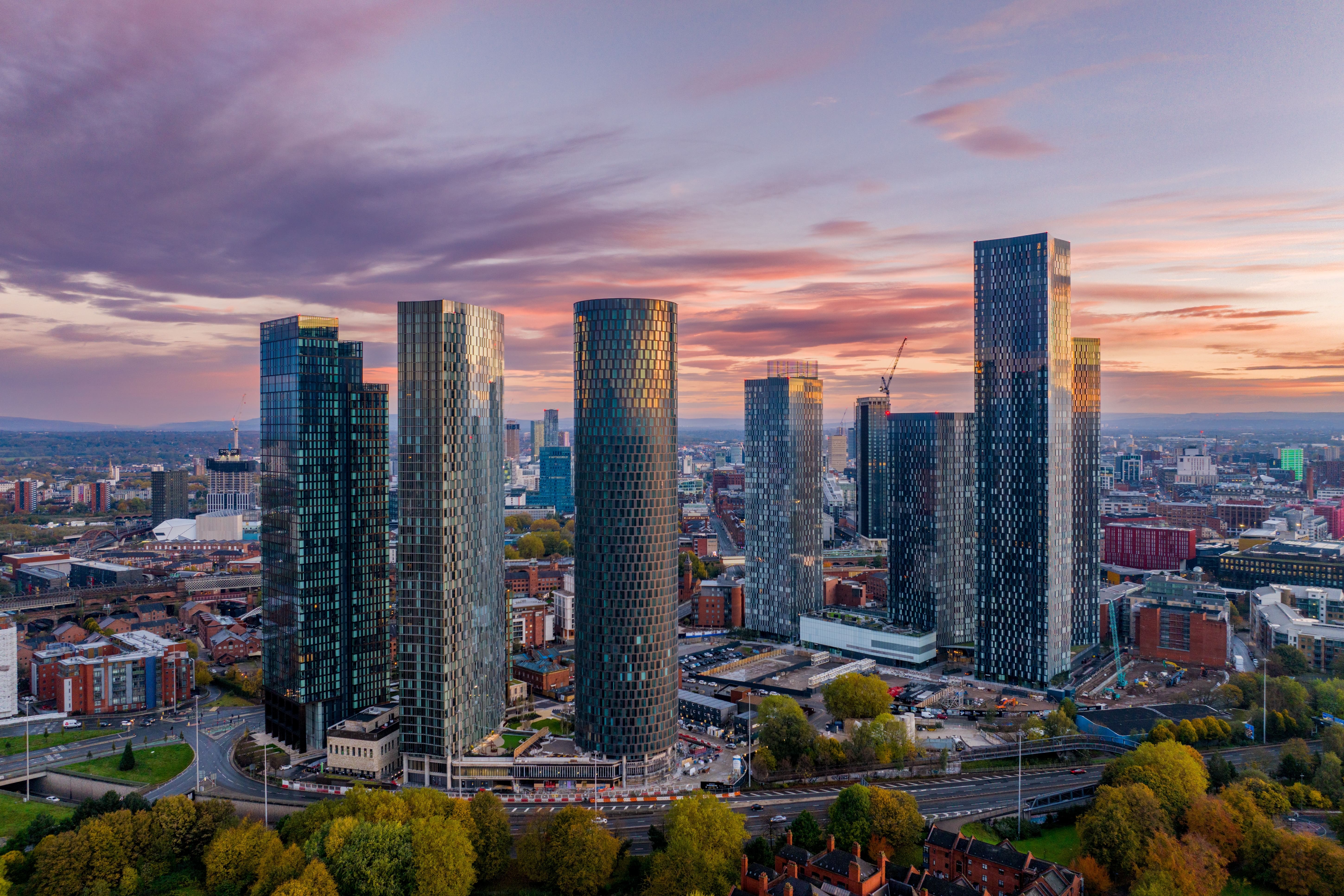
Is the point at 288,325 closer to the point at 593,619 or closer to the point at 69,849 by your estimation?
the point at 593,619

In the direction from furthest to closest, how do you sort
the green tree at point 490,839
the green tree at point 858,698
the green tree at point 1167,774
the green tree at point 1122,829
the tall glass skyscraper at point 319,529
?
the green tree at point 858,698, the tall glass skyscraper at point 319,529, the green tree at point 1167,774, the green tree at point 490,839, the green tree at point 1122,829

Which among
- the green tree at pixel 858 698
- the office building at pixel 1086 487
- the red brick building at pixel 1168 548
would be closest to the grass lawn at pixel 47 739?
the green tree at pixel 858 698

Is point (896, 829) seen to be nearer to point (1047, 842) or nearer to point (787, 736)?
point (1047, 842)

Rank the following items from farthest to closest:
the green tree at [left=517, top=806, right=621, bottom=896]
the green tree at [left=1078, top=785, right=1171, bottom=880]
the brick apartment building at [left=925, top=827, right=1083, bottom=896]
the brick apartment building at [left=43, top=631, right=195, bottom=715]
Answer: the brick apartment building at [left=43, top=631, right=195, bottom=715] < the green tree at [left=1078, top=785, right=1171, bottom=880] < the green tree at [left=517, top=806, right=621, bottom=896] < the brick apartment building at [left=925, top=827, right=1083, bottom=896]

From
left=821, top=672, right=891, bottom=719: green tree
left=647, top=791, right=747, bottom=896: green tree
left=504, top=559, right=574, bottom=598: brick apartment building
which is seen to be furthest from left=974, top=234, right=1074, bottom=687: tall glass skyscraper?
left=504, top=559, right=574, bottom=598: brick apartment building

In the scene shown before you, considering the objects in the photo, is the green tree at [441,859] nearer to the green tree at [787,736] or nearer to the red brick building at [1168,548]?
the green tree at [787,736]

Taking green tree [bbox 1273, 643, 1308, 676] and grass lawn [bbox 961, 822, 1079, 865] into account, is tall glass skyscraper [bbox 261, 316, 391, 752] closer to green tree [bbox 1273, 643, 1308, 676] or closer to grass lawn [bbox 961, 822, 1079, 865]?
grass lawn [bbox 961, 822, 1079, 865]
